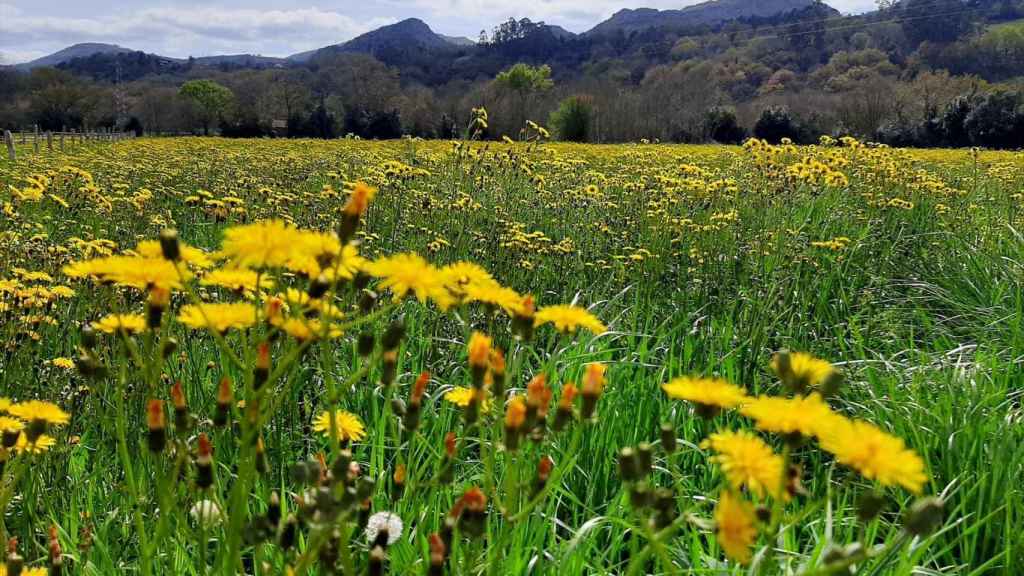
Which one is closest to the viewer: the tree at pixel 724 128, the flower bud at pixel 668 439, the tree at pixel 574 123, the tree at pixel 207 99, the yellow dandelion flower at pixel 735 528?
the yellow dandelion flower at pixel 735 528

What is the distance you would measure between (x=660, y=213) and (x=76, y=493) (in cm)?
388

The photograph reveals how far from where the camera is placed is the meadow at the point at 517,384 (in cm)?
98

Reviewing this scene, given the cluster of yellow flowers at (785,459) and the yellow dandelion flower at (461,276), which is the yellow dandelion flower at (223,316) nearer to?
the yellow dandelion flower at (461,276)

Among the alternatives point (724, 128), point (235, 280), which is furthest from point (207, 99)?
point (235, 280)

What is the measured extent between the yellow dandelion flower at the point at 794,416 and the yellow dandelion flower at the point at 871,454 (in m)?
0.01

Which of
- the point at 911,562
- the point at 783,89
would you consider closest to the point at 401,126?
the point at 911,562

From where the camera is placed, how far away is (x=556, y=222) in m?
5.29

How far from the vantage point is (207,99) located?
196ft

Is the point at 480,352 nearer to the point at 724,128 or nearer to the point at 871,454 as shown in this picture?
the point at 871,454

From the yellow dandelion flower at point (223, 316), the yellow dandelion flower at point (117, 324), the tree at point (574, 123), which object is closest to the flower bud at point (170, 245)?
the yellow dandelion flower at point (223, 316)

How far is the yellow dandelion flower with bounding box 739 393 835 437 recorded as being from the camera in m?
0.79

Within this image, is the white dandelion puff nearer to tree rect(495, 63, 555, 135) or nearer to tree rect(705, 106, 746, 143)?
tree rect(705, 106, 746, 143)

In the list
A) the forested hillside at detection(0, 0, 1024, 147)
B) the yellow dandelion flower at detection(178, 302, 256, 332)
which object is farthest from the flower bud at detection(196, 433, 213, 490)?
the forested hillside at detection(0, 0, 1024, 147)

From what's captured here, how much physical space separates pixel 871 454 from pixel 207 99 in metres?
65.8
